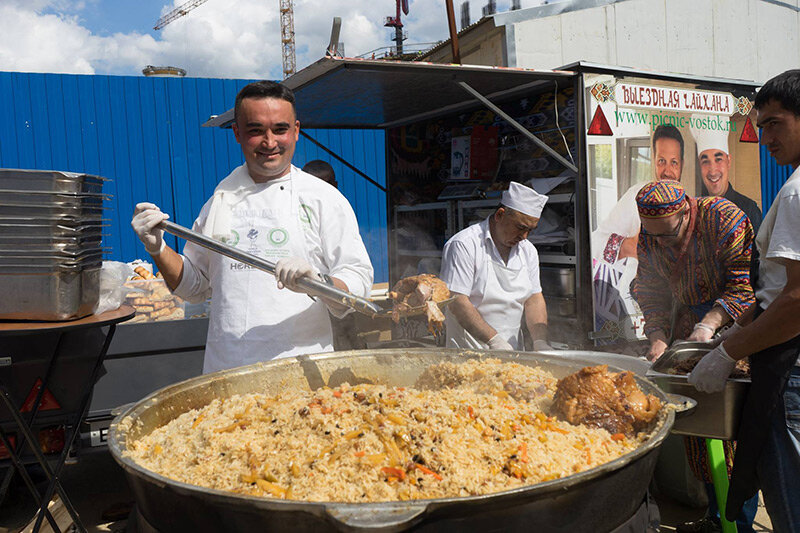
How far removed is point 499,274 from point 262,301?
2.07 m

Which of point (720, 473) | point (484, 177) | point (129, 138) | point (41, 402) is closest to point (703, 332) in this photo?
point (720, 473)

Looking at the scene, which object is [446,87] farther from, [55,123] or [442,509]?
[55,123]

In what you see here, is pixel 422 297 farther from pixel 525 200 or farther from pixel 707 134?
pixel 707 134

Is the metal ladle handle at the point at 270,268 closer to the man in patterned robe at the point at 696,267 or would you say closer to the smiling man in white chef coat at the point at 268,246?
the smiling man in white chef coat at the point at 268,246

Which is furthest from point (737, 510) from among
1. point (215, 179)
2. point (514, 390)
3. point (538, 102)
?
point (215, 179)

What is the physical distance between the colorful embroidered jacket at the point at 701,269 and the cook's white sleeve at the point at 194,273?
2.79m

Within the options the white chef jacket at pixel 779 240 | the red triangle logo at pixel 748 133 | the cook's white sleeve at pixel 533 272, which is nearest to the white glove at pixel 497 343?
the cook's white sleeve at pixel 533 272

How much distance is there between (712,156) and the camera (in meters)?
5.26

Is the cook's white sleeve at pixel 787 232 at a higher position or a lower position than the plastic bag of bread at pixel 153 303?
A: higher

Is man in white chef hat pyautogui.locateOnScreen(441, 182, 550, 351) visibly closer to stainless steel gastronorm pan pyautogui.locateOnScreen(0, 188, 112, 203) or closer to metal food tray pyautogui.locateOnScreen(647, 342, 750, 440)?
metal food tray pyautogui.locateOnScreen(647, 342, 750, 440)

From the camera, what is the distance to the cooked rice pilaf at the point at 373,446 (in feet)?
4.24

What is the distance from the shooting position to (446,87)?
16.1 ft

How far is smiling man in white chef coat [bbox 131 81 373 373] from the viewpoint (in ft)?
7.67

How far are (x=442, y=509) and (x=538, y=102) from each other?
4.45 m
